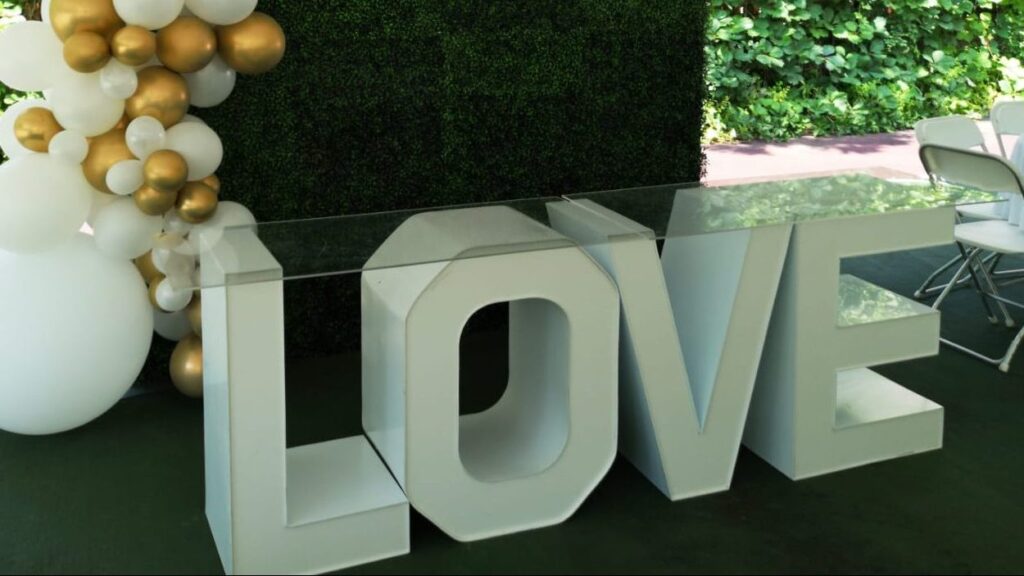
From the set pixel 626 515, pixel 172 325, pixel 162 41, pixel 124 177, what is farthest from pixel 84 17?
pixel 626 515

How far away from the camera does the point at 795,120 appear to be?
9414 mm

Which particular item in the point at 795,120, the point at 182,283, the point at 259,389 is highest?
the point at 182,283

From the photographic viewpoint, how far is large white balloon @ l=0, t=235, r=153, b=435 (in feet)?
11.3

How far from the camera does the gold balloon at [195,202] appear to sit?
3604 millimetres

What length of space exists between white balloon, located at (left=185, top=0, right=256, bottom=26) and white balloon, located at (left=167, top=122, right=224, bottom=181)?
0.34m

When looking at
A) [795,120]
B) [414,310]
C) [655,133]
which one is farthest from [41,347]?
[795,120]

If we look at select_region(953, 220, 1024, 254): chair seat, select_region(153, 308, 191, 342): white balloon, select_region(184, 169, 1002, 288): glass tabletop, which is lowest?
select_region(153, 308, 191, 342): white balloon

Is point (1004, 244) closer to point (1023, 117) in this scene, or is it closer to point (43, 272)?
point (1023, 117)

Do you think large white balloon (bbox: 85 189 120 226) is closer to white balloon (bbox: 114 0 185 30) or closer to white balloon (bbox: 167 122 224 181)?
white balloon (bbox: 167 122 224 181)

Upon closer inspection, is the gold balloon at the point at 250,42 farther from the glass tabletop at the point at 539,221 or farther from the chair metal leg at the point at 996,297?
the chair metal leg at the point at 996,297

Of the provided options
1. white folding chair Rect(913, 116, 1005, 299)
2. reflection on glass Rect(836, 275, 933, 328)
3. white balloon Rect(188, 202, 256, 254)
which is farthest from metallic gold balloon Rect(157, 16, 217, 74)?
white folding chair Rect(913, 116, 1005, 299)

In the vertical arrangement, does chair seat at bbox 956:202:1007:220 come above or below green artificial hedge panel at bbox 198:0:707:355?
below

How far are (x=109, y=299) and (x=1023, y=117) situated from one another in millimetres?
4462

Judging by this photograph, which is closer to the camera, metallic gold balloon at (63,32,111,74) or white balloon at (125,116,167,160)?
metallic gold balloon at (63,32,111,74)
